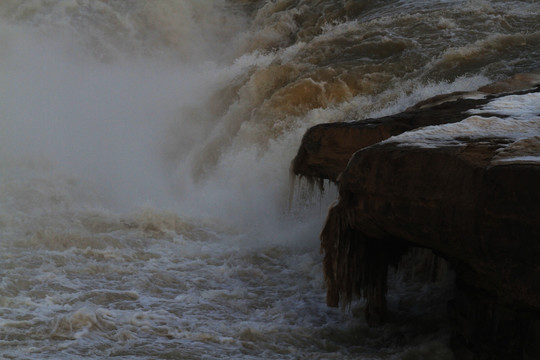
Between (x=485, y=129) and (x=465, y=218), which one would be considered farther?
(x=485, y=129)

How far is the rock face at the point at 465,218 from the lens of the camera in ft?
10.4

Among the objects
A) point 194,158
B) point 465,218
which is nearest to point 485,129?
point 465,218

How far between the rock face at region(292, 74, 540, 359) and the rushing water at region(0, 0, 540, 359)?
66 cm

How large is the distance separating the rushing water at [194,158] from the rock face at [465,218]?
66 cm

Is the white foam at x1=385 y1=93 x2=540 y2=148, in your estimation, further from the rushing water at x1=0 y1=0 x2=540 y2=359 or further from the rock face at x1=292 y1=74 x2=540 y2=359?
the rushing water at x1=0 y1=0 x2=540 y2=359

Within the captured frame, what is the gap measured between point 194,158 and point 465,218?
7.85 meters

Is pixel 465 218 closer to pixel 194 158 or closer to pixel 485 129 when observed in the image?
pixel 485 129

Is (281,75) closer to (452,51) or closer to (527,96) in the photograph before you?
(452,51)

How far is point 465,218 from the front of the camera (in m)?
3.34

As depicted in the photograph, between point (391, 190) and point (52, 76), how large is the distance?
13.3 m

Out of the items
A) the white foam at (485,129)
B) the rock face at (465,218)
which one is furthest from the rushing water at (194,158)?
the white foam at (485,129)

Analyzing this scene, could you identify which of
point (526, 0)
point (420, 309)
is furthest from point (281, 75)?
point (420, 309)

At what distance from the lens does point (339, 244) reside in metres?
4.33

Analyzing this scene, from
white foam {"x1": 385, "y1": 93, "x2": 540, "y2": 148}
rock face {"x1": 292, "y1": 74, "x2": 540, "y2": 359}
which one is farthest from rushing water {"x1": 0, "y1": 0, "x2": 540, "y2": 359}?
white foam {"x1": 385, "y1": 93, "x2": 540, "y2": 148}
